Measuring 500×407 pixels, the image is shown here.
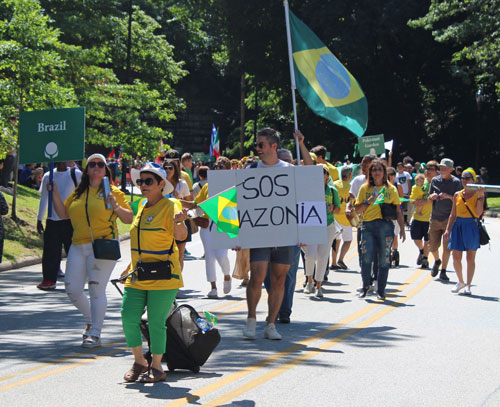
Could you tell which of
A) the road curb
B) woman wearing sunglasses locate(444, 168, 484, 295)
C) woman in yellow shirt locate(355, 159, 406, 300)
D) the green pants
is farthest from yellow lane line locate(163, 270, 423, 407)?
the road curb

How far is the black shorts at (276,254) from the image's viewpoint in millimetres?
9195

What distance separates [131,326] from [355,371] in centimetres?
193

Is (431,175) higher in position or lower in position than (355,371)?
higher

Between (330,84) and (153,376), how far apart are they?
572 centimetres

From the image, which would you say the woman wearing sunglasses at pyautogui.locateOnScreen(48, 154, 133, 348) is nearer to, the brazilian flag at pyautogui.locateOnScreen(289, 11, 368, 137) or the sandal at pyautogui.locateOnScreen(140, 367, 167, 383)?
the sandal at pyautogui.locateOnScreen(140, 367, 167, 383)

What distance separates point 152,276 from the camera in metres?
7.14

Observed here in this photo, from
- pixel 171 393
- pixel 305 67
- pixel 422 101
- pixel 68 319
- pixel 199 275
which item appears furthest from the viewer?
pixel 422 101

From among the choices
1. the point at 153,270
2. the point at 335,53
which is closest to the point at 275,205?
the point at 153,270

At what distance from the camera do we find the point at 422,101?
50.6 metres

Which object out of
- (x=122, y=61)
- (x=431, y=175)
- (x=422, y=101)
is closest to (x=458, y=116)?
(x=422, y=101)

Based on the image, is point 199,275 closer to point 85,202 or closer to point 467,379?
point 85,202

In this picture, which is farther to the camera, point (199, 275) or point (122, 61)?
point (122, 61)

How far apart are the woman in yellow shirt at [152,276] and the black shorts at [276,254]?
1.90m

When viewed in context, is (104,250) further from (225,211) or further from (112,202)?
(225,211)
